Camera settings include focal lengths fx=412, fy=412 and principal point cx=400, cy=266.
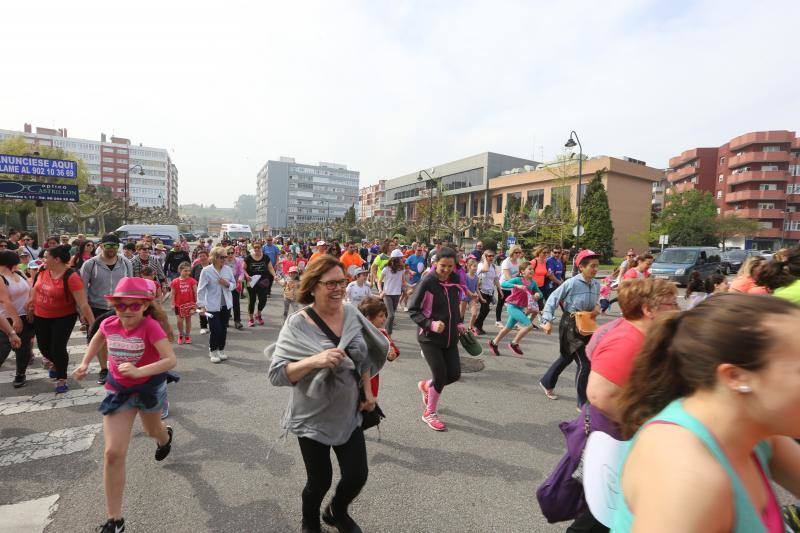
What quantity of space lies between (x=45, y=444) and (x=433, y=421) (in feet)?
12.2

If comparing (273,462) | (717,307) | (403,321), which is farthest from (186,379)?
(717,307)

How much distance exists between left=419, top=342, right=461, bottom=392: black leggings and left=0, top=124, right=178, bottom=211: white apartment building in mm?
113978

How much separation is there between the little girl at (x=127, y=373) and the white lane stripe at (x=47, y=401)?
248 cm

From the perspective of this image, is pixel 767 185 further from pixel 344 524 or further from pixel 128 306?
pixel 128 306

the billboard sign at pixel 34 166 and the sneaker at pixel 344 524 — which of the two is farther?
the billboard sign at pixel 34 166

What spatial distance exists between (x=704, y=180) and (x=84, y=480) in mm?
85199

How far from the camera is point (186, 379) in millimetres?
5758

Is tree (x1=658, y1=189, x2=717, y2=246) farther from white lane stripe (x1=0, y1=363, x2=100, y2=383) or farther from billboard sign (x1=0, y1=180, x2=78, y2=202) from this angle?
billboard sign (x1=0, y1=180, x2=78, y2=202)

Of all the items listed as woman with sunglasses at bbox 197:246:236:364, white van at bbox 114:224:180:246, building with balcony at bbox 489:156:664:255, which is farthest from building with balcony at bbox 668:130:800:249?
woman with sunglasses at bbox 197:246:236:364

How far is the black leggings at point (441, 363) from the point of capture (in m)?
4.30

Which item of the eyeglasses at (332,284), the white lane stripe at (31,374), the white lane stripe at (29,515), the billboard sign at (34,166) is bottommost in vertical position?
the white lane stripe at (31,374)

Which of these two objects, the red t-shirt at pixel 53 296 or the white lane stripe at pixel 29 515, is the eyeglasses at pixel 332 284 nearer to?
the white lane stripe at pixel 29 515

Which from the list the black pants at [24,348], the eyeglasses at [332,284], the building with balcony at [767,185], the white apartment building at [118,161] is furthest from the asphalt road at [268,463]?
the white apartment building at [118,161]

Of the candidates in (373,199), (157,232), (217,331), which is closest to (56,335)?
(217,331)
